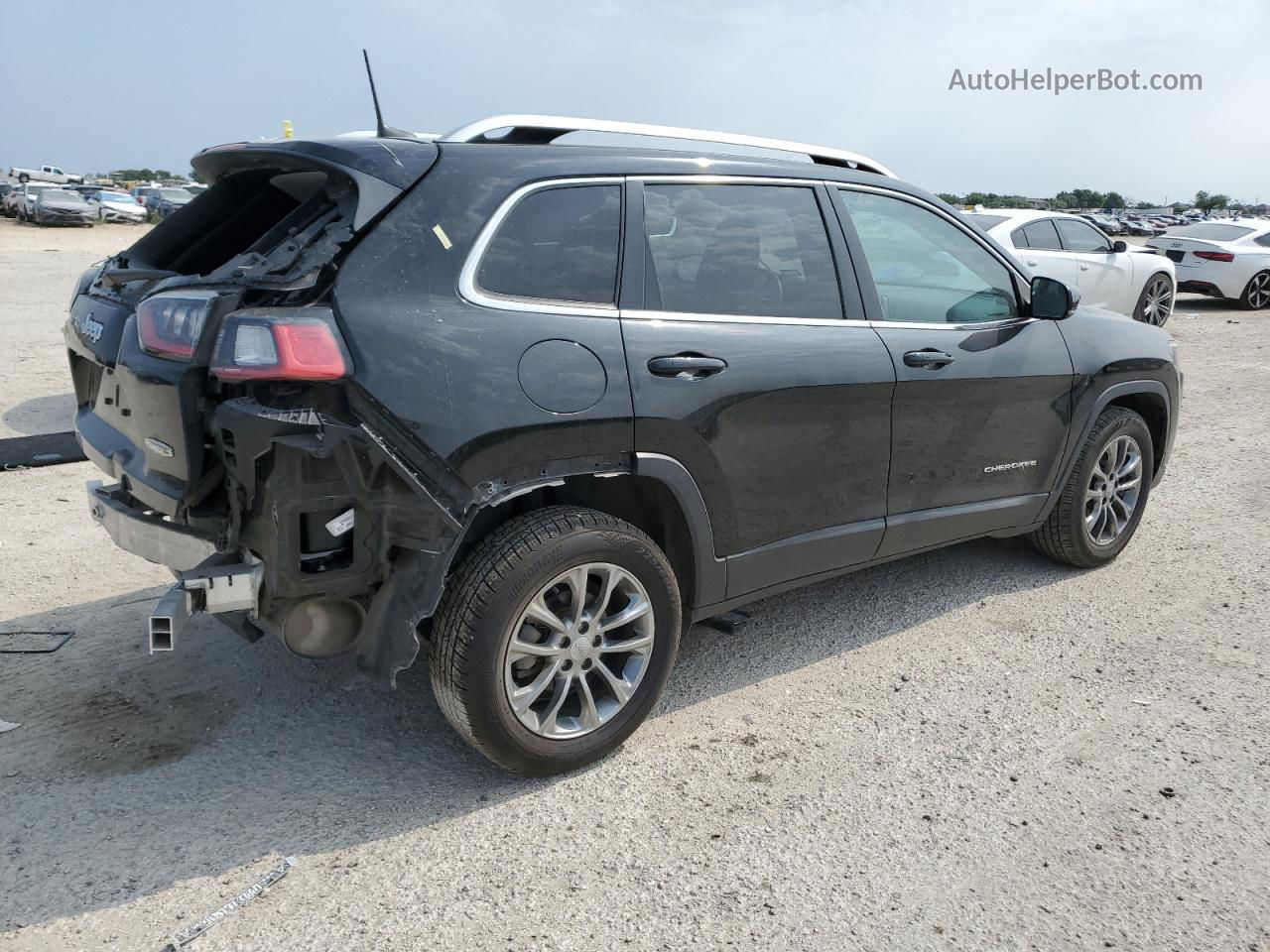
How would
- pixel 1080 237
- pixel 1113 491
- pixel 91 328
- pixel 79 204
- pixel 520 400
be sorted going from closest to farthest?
pixel 520 400 < pixel 91 328 < pixel 1113 491 < pixel 1080 237 < pixel 79 204

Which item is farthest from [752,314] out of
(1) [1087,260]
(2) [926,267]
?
(1) [1087,260]

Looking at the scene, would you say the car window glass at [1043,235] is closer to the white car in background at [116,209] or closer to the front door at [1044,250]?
the front door at [1044,250]

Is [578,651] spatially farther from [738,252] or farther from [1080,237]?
[1080,237]

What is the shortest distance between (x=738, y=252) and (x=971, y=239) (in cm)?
139

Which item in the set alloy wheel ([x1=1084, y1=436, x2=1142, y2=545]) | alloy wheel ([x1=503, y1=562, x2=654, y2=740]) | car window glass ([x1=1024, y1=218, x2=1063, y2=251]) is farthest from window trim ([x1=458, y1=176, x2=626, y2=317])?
car window glass ([x1=1024, y1=218, x2=1063, y2=251])

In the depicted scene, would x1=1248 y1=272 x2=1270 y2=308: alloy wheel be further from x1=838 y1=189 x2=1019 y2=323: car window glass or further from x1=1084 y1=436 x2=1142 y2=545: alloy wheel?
x1=838 y1=189 x2=1019 y2=323: car window glass

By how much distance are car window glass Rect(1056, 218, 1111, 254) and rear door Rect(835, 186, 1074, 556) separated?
814cm

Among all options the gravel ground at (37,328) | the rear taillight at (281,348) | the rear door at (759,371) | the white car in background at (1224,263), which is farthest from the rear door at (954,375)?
the white car in background at (1224,263)

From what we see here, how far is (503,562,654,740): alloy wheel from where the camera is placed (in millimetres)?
3221

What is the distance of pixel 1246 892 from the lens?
284 cm

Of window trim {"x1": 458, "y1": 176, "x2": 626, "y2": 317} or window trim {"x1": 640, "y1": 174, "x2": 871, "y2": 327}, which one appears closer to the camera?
window trim {"x1": 458, "y1": 176, "x2": 626, "y2": 317}

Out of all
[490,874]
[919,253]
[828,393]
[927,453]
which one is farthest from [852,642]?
[490,874]

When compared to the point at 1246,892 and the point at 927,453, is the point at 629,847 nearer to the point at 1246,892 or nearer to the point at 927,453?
the point at 1246,892

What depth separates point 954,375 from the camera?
13.9 ft
